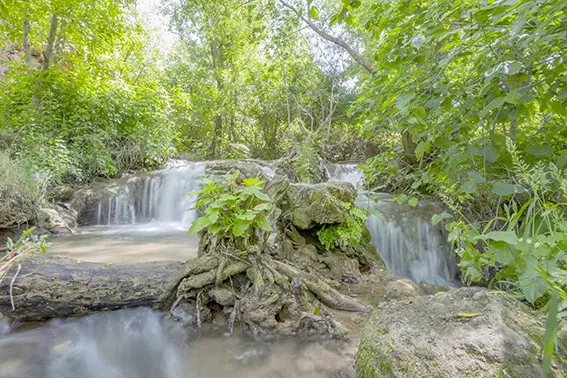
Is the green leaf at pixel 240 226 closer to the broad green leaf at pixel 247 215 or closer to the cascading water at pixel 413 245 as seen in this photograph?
the broad green leaf at pixel 247 215

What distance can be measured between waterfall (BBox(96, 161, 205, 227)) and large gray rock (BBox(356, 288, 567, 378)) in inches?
257

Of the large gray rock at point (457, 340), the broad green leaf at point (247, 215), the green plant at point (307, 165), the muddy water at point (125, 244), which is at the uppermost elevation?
the green plant at point (307, 165)

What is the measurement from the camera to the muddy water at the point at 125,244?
4.03 metres

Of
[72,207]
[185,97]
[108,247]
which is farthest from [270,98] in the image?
[108,247]

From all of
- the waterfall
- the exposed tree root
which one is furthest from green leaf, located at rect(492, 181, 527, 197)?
the waterfall

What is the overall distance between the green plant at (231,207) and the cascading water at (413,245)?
2.95 metres

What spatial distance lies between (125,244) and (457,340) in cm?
512

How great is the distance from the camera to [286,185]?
3305 mm

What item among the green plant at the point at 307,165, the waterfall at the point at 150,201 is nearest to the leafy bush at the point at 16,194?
the waterfall at the point at 150,201

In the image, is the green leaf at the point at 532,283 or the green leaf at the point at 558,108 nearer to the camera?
the green leaf at the point at 532,283

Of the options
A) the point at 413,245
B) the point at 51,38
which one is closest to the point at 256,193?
the point at 413,245

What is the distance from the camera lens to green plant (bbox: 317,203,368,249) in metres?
3.42

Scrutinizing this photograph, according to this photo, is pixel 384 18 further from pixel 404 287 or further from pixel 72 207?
pixel 72 207

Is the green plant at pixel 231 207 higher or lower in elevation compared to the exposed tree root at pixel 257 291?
higher
